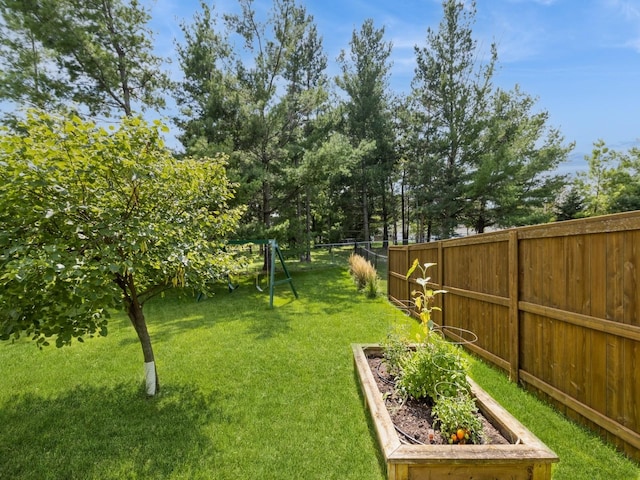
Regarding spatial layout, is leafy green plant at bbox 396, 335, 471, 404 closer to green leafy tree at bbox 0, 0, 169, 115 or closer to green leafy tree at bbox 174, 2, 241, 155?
green leafy tree at bbox 174, 2, 241, 155

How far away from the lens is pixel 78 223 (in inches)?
91.5

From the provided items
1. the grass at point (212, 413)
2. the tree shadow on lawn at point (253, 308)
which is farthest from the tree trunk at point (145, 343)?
the tree shadow on lawn at point (253, 308)

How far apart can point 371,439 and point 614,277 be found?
76.5 inches

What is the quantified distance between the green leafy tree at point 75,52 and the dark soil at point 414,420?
11.4 meters

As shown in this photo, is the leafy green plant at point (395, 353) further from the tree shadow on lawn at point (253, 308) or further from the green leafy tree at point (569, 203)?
the green leafy tree at point (569, 203)

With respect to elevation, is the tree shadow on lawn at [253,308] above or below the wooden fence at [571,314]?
below

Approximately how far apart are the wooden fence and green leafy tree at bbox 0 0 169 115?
11.2 meters

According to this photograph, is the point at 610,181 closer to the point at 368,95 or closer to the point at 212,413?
the point at 368,95

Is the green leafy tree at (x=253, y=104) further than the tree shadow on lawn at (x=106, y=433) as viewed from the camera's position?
Yes

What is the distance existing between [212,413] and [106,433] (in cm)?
81

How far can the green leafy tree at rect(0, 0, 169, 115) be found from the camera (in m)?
8.44

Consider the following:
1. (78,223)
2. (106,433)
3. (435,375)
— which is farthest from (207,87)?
(435,375)

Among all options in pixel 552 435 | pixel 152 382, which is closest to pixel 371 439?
pixel 552 435

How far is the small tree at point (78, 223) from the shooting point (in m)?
2.06
